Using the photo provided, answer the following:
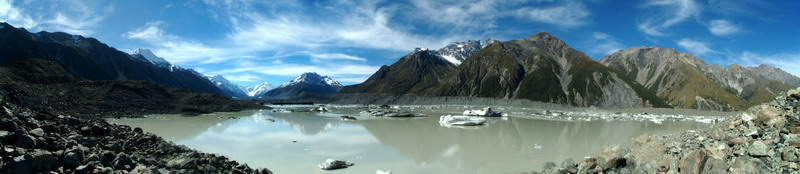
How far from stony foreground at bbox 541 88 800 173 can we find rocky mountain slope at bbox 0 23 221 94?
5389 inches

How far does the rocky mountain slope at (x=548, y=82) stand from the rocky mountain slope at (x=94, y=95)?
124 meters

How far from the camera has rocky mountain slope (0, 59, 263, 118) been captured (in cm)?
4403

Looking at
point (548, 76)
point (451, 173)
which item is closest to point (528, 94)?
point (548, 76)

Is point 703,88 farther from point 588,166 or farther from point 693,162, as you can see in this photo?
point 693,162

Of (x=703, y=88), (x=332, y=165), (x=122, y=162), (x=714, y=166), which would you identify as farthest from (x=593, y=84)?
(x=122, y=162)

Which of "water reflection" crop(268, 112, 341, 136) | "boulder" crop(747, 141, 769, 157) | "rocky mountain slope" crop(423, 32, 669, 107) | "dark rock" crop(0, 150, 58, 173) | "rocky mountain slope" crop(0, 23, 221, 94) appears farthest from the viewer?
"rocky mountain slope" crop(423, 32, 669, 107)

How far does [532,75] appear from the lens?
167 metres

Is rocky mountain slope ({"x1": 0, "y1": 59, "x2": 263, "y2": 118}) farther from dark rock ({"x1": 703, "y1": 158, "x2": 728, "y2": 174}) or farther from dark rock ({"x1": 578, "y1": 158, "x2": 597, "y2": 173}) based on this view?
dark rock ({"x1": 703, "y1": 158, "x2": 728, "y2": 174})

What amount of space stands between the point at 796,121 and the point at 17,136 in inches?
742

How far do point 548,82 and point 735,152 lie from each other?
158998mm

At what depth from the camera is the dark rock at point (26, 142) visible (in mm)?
7762

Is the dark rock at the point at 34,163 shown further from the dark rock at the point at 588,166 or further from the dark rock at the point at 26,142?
the dark rock at the point at 588,166

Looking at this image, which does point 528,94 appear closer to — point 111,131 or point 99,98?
point 99,98

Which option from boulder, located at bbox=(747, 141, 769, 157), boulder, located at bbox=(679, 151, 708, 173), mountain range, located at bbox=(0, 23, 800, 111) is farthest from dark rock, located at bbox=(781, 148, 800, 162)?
mountain range, located at bbox=(0, 23, 800, 111)
